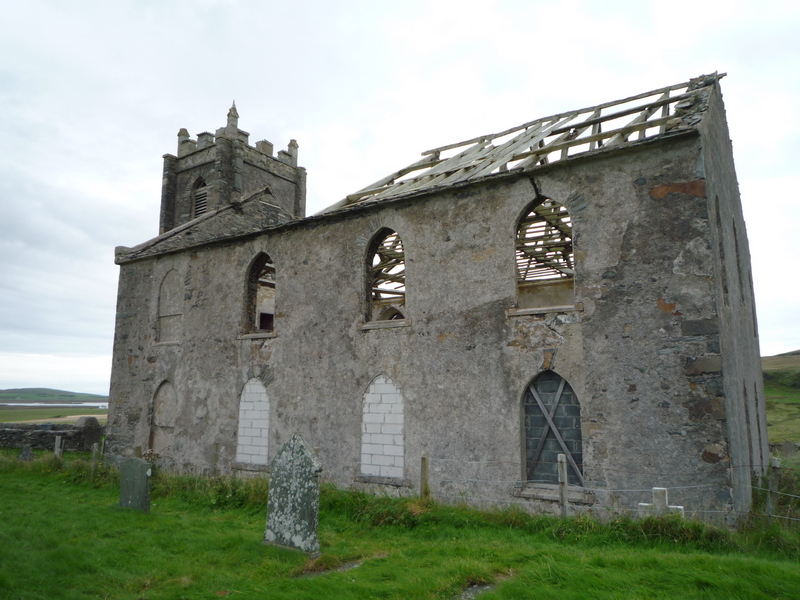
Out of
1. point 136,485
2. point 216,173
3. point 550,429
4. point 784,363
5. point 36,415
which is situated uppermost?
point 216,173

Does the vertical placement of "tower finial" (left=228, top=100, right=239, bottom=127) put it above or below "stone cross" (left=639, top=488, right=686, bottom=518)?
above

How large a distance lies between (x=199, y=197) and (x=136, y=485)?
15079 millimetres

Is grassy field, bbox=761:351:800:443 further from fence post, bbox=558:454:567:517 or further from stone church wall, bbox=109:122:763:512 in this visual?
fence post, bbox=558:454:567:517

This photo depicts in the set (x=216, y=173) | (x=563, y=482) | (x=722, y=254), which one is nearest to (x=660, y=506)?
(x=563, y=482)

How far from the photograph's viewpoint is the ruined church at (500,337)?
8.75 m

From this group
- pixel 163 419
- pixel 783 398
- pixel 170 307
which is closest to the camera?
pixel 163 419

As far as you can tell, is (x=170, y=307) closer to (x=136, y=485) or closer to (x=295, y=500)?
(x=136, y=485)

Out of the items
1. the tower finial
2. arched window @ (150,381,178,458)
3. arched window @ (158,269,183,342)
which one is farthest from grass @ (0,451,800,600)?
the tower finial

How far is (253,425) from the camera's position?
43.3 feet

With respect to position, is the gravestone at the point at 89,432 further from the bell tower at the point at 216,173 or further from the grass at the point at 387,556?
the grass at the point at 387,556

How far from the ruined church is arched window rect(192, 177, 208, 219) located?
264 inches

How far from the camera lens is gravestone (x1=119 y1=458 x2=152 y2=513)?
9703 mm

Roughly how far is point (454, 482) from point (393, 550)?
2.79m

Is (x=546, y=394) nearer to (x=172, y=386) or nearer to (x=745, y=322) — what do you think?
(x=745, y=322)
